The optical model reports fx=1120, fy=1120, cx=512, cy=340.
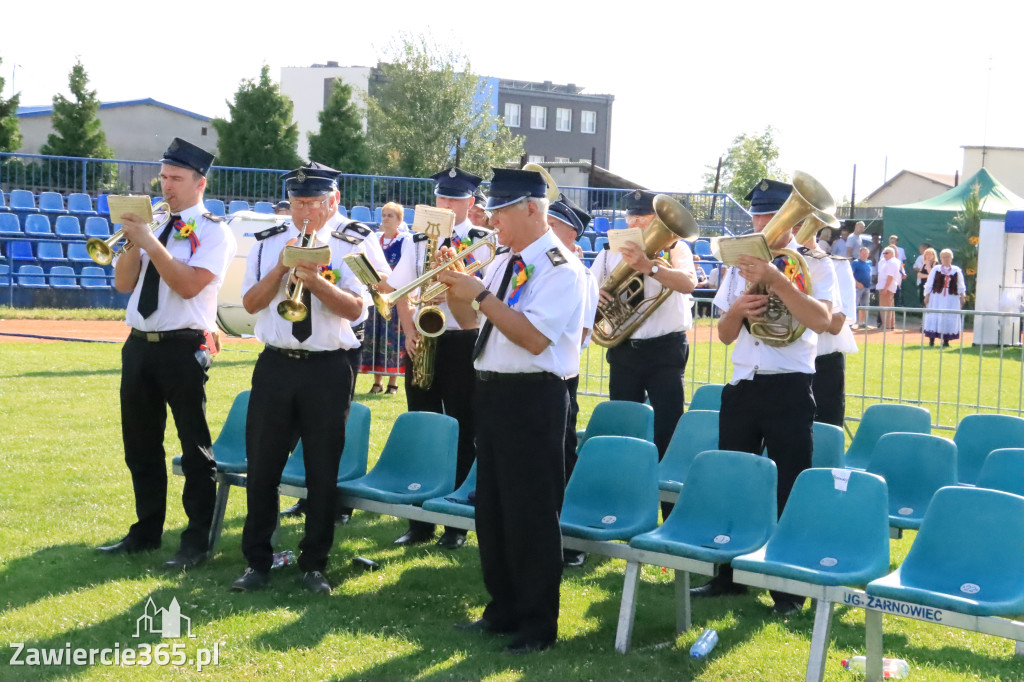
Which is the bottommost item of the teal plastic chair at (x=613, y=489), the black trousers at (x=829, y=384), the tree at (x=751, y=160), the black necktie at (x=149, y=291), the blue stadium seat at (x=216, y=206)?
the teal plastic chair at (x=613, y=489)

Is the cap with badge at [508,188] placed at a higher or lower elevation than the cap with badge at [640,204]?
lower

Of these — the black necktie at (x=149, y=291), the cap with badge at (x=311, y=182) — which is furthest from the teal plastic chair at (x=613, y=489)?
the black necktie at (x=149, y=291)

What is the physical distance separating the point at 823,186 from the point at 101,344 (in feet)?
40.0

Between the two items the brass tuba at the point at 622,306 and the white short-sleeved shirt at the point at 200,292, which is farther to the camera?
the brass tuba at the point at 622,306

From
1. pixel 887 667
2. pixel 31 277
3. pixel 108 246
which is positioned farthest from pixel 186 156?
pixel 31 277

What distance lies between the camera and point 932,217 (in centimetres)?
2800

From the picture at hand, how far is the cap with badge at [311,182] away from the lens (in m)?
5.59

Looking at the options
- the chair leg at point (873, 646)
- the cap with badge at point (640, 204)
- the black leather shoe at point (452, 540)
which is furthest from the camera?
the cap with badge at point (640, 204)

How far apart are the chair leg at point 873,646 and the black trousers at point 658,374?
7.88 feet

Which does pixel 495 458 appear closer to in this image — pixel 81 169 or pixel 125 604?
pixel 125 604

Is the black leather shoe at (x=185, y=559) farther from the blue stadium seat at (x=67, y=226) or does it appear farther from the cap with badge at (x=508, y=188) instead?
the blue stadium seat at (x=67, y=226)

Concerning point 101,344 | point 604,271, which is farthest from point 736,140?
point 604,271

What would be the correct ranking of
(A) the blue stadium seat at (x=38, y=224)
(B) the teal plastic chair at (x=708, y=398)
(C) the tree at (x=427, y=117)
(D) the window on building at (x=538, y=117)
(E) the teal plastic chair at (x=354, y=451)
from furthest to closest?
(D) the window on building at (x=538, y=117) < (C) the tree at (x=427, y=117) < (A) the blue stadium seat at (x=38, y=224) < (B) the teal plastic chair at (x=708, y=398) < (E) the teal plastic chair at (x=354, y=451)

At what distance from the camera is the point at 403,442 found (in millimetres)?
6238
